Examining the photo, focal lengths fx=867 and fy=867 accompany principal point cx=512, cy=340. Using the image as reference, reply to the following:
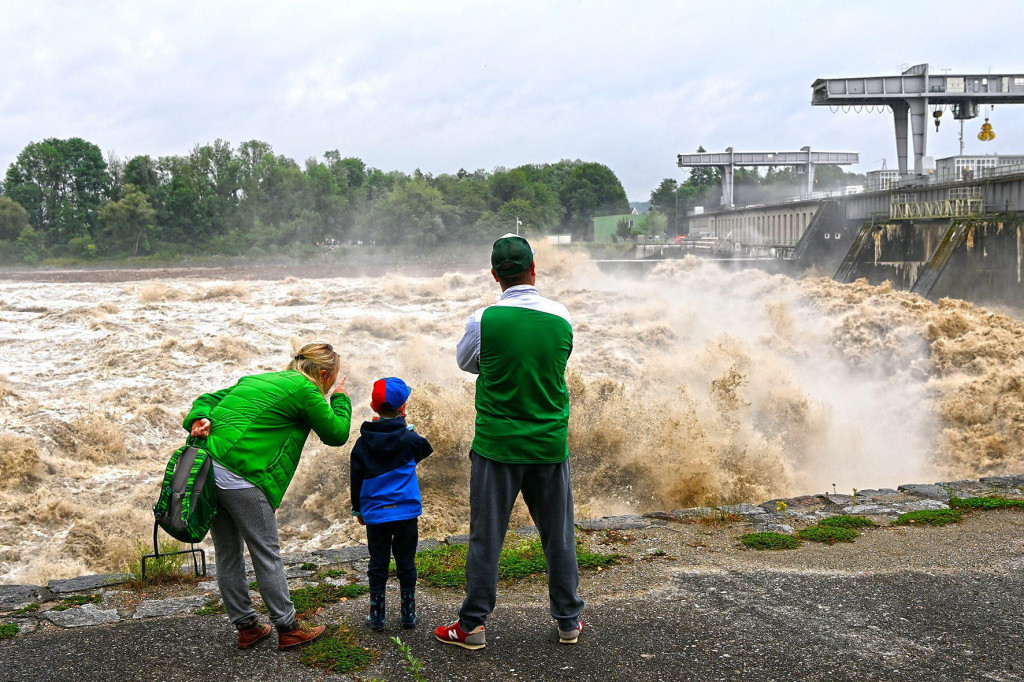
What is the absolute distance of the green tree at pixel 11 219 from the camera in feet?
191

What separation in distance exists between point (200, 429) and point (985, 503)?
21.5 feet

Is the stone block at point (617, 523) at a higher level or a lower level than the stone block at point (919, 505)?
higher

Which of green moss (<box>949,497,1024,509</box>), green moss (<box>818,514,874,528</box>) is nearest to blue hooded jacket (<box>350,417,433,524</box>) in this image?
green moss (<box>818,514,874,528</box>)

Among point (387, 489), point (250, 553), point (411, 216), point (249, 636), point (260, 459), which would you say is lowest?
point (249, 636)

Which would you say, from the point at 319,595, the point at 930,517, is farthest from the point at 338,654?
the point at 930,517

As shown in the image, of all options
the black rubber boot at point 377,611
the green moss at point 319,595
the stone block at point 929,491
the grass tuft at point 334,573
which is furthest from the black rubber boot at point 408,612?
the stone block at point 929,491

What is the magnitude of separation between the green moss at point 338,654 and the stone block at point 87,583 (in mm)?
2068

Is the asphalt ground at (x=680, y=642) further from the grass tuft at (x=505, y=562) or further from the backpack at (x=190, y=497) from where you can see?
the backpack at (x=190, y=497)

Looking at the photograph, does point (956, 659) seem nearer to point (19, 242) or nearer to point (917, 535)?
point (917, 535)

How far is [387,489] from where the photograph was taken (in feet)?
15.2

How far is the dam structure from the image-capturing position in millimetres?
26500

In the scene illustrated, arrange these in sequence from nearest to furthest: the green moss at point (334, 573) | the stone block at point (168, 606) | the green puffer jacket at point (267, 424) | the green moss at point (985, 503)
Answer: the green puffer jacket at point (267, 424)
the stone block at point (168, 606)
the green moss at point (334, 573)
the green moss at point (985, 503)

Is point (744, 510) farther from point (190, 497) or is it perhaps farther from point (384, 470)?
point (190, 497)

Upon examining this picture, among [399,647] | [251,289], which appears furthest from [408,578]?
[251,289]
